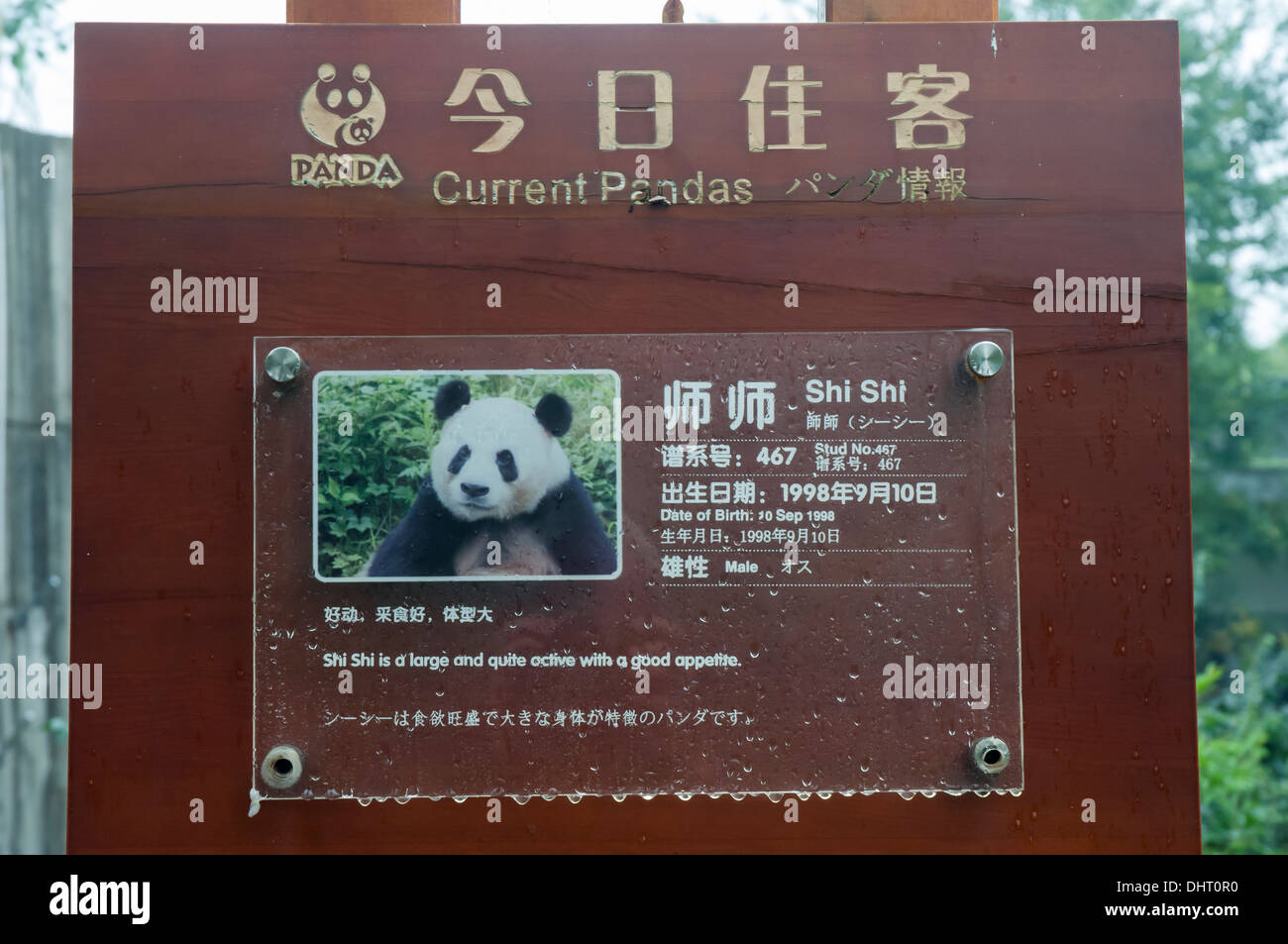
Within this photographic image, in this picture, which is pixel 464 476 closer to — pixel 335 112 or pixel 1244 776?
pixel 335 112

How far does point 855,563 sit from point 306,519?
999 mm

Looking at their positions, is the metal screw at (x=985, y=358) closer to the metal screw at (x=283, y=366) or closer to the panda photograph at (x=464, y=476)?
the panda photograph at (x=464, y=476)

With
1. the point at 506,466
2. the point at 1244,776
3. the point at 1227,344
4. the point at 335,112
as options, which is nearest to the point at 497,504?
the point at 506,466

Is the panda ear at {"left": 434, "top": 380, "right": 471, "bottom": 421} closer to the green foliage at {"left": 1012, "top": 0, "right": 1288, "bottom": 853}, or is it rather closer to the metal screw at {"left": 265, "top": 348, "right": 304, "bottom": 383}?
the metal screw at {"left": 265, "top": 348, "right": 304, "bottom": 383}

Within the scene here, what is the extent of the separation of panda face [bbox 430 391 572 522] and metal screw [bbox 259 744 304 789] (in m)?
0.53

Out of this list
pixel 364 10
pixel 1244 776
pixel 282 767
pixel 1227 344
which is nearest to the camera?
pixel 282 767

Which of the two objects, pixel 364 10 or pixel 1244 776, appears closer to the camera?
pixel 364 10

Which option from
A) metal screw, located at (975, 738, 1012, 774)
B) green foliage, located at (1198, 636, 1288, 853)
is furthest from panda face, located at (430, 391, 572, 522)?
green foliage, located at (1198, 636, 1288, 853)

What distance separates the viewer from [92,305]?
1.73 metres

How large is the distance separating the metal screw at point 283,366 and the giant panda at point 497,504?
259mm

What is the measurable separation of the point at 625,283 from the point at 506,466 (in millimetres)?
402

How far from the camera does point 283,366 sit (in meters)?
1.71

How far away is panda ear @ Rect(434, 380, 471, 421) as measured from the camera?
1.73 meters
